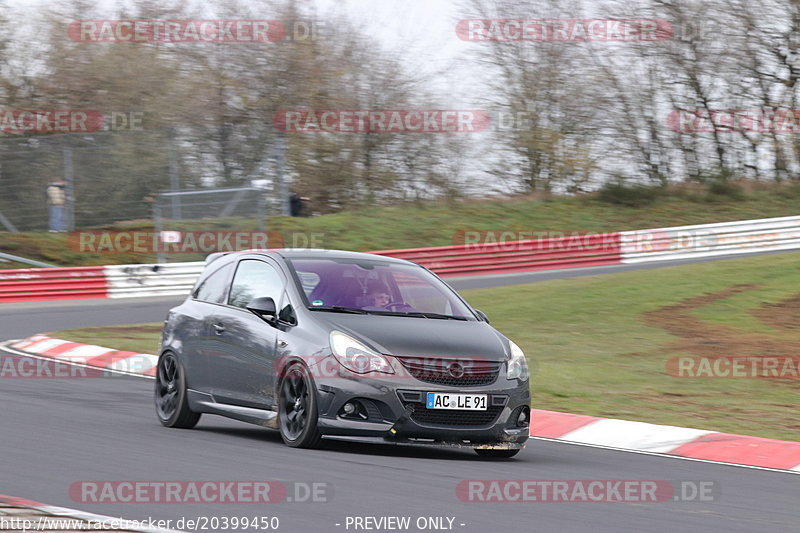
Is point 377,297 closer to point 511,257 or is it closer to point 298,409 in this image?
point 298,409

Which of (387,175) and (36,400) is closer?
(36,400)

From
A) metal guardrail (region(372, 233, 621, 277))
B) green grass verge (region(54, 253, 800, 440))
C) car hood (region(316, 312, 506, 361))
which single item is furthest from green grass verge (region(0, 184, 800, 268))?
car hood (region(316, 312, 506, 361))

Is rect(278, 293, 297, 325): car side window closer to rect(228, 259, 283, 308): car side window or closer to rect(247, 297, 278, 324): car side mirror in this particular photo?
rect(247, 297, 278, 324): car side mirror

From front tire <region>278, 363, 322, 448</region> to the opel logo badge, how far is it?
907 millimetres

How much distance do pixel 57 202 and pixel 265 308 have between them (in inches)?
739

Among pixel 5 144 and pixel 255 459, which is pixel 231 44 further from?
pixel 255 459

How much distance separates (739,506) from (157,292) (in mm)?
20166

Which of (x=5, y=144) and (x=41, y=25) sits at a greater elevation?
(x=41, y=25)

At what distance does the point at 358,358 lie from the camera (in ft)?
27.0

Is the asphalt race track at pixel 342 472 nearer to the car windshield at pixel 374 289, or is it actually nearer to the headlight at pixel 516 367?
the headlight at pixel 516 367

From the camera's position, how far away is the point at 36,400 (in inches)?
441

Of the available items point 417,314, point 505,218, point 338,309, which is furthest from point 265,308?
point 505,218

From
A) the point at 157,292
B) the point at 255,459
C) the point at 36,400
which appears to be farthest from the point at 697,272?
the point at 255,459

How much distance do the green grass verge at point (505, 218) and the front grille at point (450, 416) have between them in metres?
20.5
